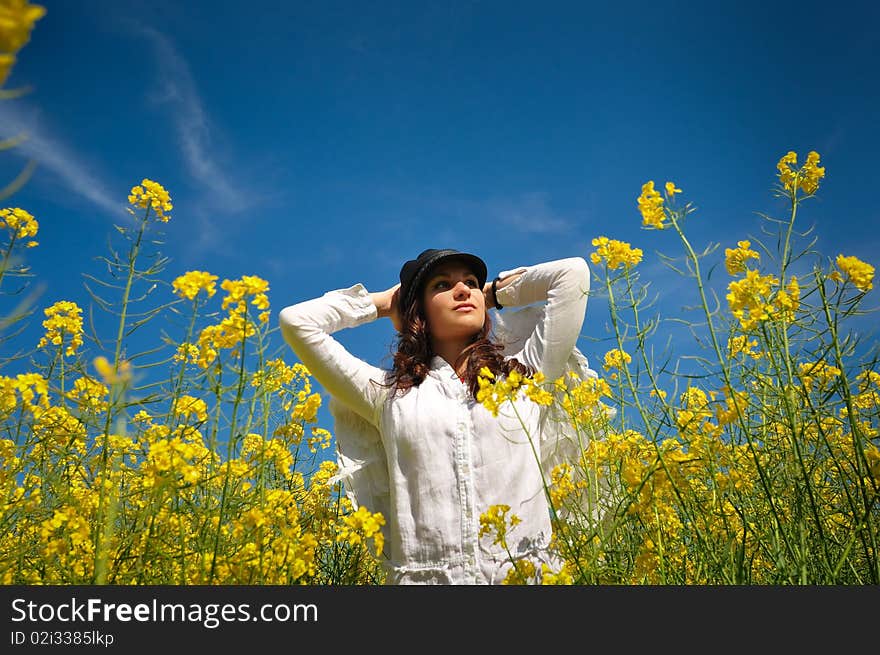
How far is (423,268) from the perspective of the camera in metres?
2.27

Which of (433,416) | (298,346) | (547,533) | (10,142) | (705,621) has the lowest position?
(705,621)

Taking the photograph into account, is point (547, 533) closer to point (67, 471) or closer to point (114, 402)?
point (114, 402)

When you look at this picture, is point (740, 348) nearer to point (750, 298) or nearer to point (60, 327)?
point (750, 298)

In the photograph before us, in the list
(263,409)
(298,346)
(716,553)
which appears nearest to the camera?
(716,553)

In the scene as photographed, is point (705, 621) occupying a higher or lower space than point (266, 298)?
lower

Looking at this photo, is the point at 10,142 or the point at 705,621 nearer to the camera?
the point at 10,142

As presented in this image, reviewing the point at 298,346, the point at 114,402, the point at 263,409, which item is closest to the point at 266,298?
the point at 114,402

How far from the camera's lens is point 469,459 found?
1924mm

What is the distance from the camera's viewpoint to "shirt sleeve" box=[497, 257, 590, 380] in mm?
2117

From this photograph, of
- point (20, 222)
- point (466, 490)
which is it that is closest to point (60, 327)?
point (20, 222)

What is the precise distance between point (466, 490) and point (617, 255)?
0.86 meters

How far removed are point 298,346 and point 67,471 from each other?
0.82 m

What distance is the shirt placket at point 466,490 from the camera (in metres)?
1.80

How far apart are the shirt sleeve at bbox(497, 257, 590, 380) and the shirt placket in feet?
1.07
